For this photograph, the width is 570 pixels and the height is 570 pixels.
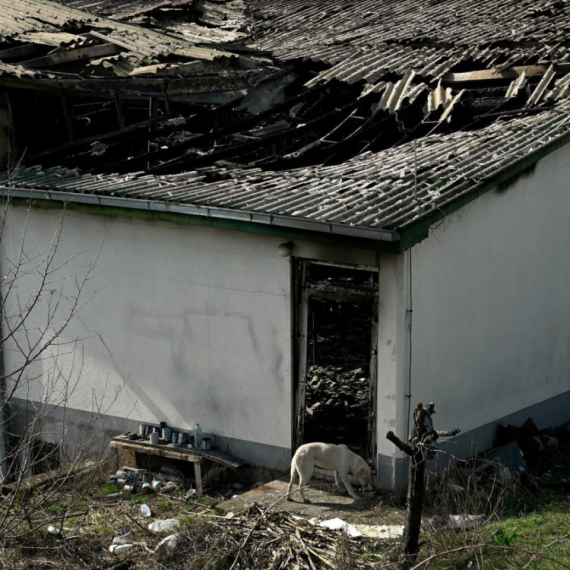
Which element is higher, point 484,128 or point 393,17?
point 393,17

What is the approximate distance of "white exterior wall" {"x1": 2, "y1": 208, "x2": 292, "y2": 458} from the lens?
9.85m

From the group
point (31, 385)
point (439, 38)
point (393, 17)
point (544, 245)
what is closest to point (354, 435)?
point (544, 245)

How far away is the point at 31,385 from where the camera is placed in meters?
11.8

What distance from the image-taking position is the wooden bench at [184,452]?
33.0 feet

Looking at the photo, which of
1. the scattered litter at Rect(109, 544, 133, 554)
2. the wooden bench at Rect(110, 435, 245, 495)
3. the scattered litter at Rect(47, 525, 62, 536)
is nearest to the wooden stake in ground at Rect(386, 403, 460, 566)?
the scattered litter at Rect(109, 544, 133, 554)

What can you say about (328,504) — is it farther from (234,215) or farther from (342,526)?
(234,215)

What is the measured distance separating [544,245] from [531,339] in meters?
1.07

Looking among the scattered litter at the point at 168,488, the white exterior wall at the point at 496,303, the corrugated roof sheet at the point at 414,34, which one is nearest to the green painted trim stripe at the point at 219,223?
the white exterior wall at the point at 496,303

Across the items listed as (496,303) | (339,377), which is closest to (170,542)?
(496,303)

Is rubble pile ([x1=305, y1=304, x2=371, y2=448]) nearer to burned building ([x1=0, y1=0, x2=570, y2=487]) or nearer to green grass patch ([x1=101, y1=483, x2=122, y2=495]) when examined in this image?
burned building ([x1=0, y1=0, x2=570, y2=487])

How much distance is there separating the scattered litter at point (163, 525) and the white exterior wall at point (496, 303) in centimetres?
255

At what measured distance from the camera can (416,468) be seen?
7.08 metres

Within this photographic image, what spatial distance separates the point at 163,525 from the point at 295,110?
7.12 m

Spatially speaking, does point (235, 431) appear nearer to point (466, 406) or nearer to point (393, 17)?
point (466, 406)
